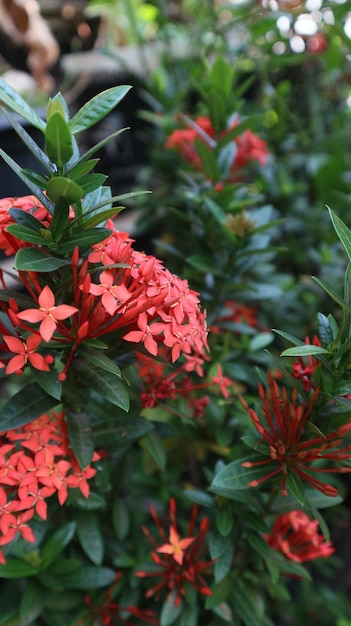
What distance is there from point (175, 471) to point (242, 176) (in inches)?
36.6

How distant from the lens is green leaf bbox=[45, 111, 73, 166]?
534 mm

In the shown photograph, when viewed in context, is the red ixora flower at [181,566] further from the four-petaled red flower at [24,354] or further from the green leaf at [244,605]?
the four-petaled red flower at [24,354]

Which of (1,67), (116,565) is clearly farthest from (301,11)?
(116,565)

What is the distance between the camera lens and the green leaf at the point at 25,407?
64cm

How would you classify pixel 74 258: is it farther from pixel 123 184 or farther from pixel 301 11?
pixel 123 184

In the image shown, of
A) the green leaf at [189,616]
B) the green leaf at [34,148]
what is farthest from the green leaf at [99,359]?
the green leaf at [189,616]

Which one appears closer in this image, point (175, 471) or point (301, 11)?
point (175, 471)

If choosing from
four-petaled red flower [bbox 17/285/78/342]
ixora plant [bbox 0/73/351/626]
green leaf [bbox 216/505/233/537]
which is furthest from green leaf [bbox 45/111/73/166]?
green leaf [bbox 216/505/233/537]

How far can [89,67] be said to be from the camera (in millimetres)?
2027

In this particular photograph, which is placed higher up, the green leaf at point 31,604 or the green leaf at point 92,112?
the green leaf at point 92,112

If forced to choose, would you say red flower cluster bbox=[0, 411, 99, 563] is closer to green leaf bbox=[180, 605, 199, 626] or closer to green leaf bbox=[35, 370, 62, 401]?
green leaf bbox=[35, 370, 62, 401]

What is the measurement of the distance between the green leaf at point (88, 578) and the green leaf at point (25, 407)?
1.02ft

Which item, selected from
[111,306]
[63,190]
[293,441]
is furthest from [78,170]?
[293,441]

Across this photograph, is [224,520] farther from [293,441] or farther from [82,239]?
[82,239]
